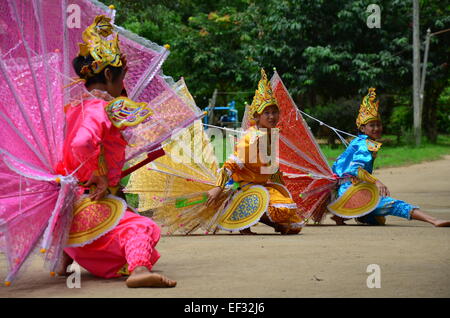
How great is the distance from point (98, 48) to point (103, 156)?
28.9 inches

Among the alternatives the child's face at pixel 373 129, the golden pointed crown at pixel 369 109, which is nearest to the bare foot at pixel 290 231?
the child's face at pixel 373 129

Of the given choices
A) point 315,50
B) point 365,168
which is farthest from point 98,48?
point 315,50

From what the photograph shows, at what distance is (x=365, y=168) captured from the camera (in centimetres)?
874

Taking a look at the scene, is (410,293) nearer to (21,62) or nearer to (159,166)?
(21,62)

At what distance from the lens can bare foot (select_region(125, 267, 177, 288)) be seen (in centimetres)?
464

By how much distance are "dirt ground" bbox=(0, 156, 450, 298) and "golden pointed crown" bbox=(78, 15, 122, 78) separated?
54.1 inches

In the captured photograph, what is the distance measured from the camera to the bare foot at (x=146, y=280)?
183 inches

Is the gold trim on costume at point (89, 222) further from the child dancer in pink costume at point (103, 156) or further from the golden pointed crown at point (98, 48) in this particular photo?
the golden pointed crown at point (98, 48)

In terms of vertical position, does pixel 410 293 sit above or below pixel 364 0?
below

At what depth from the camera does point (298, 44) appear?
2795 cm

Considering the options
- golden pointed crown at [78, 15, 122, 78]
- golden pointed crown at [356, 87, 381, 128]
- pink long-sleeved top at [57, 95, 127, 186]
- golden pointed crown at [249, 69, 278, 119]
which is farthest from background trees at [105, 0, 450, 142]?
pink long-sleeved top at [57, 95, 127, 186]

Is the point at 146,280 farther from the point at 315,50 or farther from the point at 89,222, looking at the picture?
the point at 315,50
